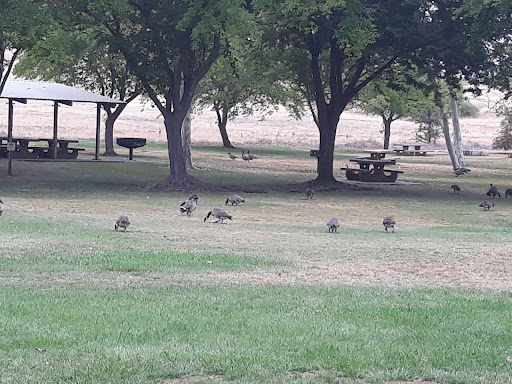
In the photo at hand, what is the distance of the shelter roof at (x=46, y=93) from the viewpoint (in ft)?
117

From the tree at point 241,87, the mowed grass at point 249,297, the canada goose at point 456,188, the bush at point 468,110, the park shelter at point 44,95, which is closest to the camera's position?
the mowed grass at point 249,297

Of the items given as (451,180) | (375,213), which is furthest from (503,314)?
(451,180)

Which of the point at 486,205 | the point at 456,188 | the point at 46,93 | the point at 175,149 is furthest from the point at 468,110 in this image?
the point at 486,205

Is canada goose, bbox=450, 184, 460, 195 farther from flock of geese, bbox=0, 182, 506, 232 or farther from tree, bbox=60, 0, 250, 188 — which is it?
tree, bbox=60, 0, 250, 188

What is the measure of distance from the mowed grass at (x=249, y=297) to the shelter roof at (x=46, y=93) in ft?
38.8

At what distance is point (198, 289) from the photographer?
10945mm

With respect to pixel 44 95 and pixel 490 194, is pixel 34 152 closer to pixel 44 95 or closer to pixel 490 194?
pixel 44 95

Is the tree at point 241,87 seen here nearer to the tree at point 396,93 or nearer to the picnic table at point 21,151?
the tree at point 396,93

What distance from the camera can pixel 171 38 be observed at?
3106 centimetres

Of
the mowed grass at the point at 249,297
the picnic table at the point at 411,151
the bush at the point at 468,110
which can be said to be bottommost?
the mowed grass at the point at 249,297

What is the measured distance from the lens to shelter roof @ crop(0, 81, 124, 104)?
1404 inches

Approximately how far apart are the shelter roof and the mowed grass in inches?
466

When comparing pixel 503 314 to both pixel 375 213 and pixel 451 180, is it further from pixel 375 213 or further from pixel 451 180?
pixel 451 180

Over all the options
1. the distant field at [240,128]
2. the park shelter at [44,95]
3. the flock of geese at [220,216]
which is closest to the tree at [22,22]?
the park shelter at [44,95]
